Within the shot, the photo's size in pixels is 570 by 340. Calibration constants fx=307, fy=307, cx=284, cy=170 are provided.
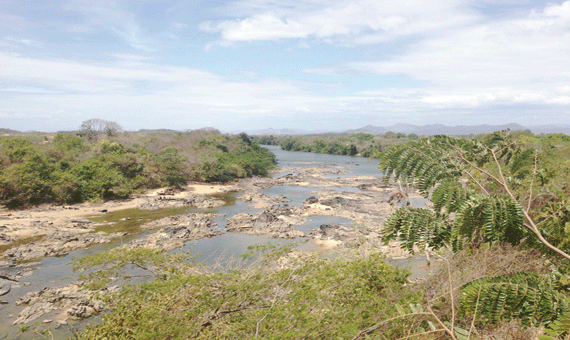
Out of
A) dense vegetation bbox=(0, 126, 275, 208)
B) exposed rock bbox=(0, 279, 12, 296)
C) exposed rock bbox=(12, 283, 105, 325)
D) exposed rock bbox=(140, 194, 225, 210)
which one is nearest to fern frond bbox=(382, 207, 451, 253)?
exposed rock bbox=(12, 283, 105, 325)

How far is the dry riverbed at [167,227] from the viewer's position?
10.5 meters

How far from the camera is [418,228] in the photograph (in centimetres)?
276

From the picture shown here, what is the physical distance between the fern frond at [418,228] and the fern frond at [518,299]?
1.45 ft

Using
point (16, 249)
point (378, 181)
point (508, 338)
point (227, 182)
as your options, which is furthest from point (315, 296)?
point (378, 181)

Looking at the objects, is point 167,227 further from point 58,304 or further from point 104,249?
point 58,304

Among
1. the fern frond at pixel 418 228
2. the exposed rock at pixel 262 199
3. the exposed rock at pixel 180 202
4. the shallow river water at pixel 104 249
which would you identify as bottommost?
the shallow river water at pixel 104 249

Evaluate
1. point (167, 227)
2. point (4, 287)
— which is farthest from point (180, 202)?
point (4, 287)

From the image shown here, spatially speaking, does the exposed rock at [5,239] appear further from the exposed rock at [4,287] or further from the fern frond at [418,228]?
the fern frond at [418,228]

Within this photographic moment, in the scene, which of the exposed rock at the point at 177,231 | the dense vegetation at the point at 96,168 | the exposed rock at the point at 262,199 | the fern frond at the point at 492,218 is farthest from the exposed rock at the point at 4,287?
the exposed rock at the point at 262,199

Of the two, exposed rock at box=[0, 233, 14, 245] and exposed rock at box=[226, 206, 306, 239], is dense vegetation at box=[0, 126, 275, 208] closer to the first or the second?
exposed rock at box=[0, 233, 14, 245]

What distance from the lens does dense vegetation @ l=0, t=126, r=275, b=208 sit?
2077cm

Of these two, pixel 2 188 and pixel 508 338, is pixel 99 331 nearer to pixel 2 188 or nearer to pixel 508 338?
pixel 508 338

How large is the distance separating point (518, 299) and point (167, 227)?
1825 centimetres

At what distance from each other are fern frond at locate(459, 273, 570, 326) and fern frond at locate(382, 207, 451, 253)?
0.44 metres
